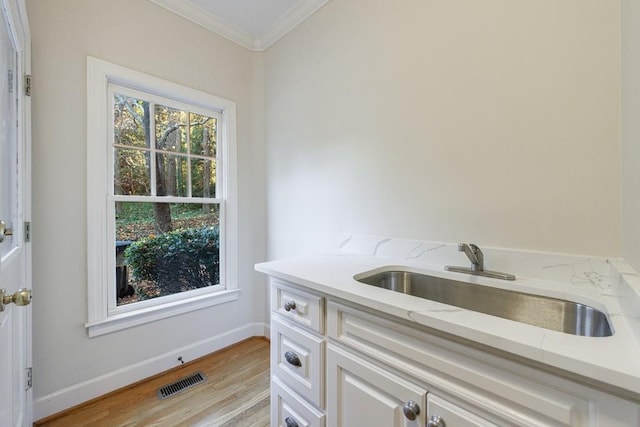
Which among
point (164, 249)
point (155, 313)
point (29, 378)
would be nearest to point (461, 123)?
point (164, 249)

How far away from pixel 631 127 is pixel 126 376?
2.82 m

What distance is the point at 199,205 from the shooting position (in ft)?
7.46

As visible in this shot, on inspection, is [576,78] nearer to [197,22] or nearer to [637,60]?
[637,60]

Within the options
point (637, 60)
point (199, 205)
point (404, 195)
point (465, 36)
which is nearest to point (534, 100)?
point (637, 60)

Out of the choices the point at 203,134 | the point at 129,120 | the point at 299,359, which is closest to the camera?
the point at 299,359

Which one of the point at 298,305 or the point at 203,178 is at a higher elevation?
the point at 203,178

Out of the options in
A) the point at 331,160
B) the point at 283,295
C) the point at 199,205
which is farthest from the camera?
the point at 199,205

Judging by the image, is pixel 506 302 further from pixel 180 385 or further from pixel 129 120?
pixel 129 120

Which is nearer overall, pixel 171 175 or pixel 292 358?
pixel 292 358

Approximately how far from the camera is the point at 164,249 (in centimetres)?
209

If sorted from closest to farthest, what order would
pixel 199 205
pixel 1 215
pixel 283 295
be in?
pixel 1 215, pixel 283 295, pixel 199 205

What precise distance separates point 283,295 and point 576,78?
1.48m

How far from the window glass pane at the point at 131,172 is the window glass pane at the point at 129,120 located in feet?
0.24

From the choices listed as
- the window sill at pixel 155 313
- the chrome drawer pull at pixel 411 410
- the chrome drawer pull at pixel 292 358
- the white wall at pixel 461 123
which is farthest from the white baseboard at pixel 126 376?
the chrome drawer pull at pixel 411 410
